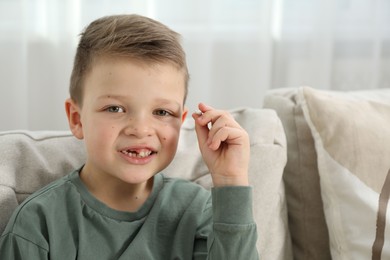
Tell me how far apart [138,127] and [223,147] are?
0.19 m

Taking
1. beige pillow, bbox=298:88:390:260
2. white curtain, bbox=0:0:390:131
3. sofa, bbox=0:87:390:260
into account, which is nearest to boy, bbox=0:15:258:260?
sofa, bbox=0:87:390:260

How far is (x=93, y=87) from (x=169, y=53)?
0.53 ft

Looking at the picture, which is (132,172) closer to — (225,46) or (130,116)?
(130,116)

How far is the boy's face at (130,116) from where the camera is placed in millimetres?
1119

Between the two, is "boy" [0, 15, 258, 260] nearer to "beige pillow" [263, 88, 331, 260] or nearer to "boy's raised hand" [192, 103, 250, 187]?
"boy's raised hand" [192, 103, 250, 187]

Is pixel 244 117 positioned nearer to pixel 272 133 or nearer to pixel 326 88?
pixel 272 133

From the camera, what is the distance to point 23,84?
1.84 metres

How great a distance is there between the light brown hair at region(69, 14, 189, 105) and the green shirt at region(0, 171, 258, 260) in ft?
0.70

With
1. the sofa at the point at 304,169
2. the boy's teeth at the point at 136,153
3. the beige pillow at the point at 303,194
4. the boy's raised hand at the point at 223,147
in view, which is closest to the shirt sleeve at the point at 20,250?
the sofa at the point at 304,169

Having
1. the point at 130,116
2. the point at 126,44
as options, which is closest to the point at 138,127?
the point at 130,116

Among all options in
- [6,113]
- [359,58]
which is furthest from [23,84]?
[359,58]

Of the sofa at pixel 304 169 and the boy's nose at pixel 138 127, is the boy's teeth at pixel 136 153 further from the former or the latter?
the sofa at pixel 304 169

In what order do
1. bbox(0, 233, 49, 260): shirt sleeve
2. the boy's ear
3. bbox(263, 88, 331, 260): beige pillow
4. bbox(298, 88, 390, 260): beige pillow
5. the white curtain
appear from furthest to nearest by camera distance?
the white curtain, bbox(263, 88, 331, 260): beige pillow, bbox(298, 88, 390, 260): beige pillow, the boy's ear, bbox(0, 233, 49, 260): shirt sleeve

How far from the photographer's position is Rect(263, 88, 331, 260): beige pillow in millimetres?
1500
